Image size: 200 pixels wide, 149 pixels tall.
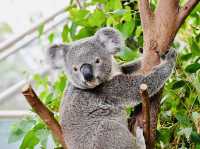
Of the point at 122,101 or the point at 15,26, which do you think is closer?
the point at 122,101

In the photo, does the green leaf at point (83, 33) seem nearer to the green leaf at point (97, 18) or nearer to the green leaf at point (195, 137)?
the green leaf at point (97, 18)

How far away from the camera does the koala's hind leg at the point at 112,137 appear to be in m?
1.92

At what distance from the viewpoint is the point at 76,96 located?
2.11 metres

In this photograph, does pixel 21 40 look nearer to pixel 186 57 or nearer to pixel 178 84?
pixel 186 57

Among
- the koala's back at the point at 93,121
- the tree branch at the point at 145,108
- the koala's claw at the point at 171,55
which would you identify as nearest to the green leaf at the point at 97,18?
the koala's back at the point at 93,121

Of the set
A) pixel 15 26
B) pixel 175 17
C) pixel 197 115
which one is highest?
pixel 175 17

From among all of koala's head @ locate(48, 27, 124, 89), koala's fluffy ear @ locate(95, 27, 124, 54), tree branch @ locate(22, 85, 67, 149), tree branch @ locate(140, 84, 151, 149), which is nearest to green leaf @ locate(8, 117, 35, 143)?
koala's head @ locate(48, 27, 124, 89)

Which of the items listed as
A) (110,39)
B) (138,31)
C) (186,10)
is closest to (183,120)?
(186,10)

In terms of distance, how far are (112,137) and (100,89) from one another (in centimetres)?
27

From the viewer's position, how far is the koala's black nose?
203cm

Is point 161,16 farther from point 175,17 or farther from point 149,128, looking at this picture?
point 149,128

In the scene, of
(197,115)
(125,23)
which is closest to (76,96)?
(125,23)

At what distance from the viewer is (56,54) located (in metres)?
2.27

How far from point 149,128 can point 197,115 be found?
34cm
